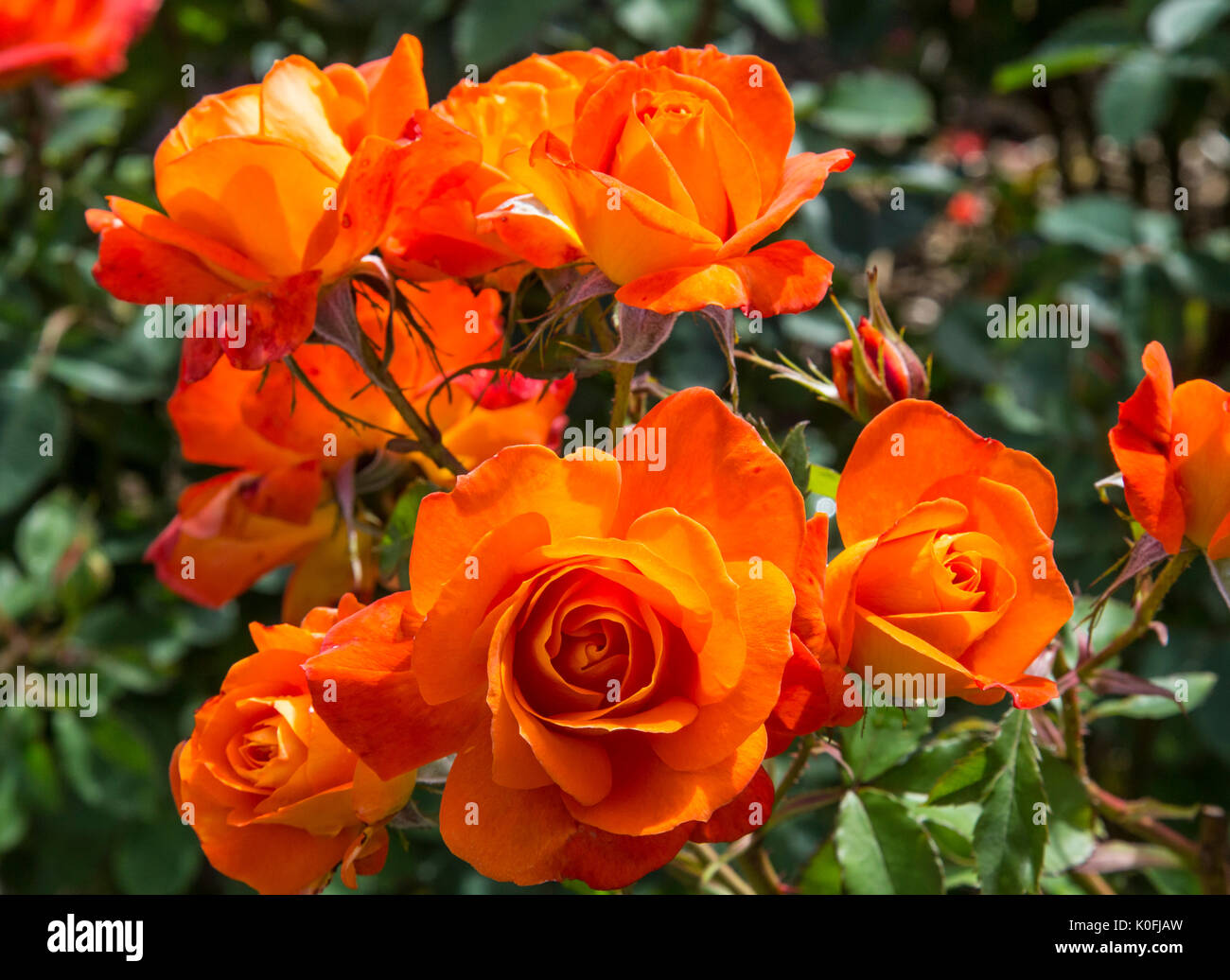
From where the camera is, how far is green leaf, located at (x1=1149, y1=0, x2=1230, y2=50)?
140 cm

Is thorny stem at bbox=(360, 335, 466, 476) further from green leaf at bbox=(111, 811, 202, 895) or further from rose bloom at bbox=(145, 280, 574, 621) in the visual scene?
green leaf at bbox=(111, 811, 202, 895)

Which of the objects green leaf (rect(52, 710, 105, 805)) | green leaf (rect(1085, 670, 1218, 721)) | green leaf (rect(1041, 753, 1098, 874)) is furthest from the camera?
green leaf (rect(52, 710, 105, 805))

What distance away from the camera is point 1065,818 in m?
0.65

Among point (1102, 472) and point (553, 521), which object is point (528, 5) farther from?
point (553, 521)

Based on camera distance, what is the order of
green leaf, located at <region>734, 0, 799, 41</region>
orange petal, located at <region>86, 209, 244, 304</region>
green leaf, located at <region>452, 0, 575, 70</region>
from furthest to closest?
green leaf, located at <region>734, 0, 799, 41</region> < green leaf, located at <region>452, 0, 575, 70</region> < orange petal, located at <region>86, 209, 244, 304</region>

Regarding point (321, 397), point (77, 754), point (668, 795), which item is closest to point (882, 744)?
point (668, 795)

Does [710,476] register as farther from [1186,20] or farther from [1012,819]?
[1186,20]

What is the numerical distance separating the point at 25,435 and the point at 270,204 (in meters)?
0.95

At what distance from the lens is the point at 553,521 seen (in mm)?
452

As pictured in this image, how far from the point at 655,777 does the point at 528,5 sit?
46.5 inches

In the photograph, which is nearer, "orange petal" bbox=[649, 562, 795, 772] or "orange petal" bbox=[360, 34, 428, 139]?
"orange petal" bbox=[649, 562, 795, 772]

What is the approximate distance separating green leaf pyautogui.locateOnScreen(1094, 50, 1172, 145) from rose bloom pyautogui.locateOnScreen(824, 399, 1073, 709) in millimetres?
1141

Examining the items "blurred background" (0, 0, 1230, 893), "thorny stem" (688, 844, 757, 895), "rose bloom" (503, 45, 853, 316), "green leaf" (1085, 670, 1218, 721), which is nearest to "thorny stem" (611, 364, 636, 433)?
"rose bloom" (503, 45, 853, 316)

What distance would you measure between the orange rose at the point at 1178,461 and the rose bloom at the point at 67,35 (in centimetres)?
138
